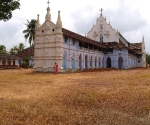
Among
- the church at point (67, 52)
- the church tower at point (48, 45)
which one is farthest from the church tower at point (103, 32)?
the church tower at point (48, 45)

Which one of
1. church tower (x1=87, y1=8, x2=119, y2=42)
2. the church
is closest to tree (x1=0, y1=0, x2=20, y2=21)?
the church

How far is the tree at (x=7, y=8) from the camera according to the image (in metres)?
15.5

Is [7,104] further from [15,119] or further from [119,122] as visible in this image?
[119,122]

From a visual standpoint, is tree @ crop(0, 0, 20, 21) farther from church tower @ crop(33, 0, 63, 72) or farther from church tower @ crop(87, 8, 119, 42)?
church tower @ crop(87, 8, 119, 42)

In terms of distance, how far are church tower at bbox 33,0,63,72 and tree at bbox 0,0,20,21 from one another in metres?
12.5

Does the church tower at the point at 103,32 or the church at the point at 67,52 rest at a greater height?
the church tower at the point at 103,32

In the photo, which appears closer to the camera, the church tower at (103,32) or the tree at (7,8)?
the tree at (7,8)

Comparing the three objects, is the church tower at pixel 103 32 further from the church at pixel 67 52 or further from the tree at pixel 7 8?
the tree at pixel 7 8

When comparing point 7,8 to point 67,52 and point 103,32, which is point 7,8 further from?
point 103,32

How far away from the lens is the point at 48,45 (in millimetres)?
29484

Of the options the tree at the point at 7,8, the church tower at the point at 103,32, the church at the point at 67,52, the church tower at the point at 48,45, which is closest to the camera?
the tree at the point at 7,8

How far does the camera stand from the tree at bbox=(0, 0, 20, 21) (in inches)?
611

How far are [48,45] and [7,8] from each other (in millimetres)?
13891

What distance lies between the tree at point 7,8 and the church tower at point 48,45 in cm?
1247
